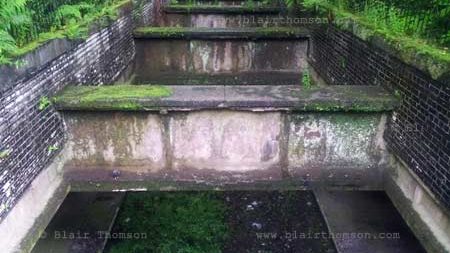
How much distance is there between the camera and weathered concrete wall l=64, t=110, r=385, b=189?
4.47 metres

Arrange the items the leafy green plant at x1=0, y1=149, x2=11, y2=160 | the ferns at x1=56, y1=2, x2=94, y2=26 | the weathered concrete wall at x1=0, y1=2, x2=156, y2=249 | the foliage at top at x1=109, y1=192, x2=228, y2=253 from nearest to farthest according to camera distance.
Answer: the leafy green plant at x1=0, y1=149, x2=11, y2=160, the weathered concrete wall at x1=0, y1=2, x2=156, y2=249, the foliage at top at x1=109, y1=192, x2=228, y2=253, the ferns at x1=56, y1=2, x2=94, y2=26

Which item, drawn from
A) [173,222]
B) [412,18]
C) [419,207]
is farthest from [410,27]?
[173,222]

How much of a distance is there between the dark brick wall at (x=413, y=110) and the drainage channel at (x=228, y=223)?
988mm

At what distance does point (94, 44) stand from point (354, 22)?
11.0ft

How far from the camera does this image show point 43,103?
4.01 meters

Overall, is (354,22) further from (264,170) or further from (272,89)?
(264,170)

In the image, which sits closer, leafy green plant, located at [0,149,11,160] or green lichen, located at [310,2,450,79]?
leafy green plant, located at [0,149,11,160]

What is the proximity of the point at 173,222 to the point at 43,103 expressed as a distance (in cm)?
197

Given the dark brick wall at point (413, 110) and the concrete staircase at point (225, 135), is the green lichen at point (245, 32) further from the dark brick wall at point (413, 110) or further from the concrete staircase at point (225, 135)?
the concrete staircase at point (225, 135)

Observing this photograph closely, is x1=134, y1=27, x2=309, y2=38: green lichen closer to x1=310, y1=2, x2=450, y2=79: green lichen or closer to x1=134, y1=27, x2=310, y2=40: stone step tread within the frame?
x1=134, y1=27, x2=310, y2=40: stone step tread

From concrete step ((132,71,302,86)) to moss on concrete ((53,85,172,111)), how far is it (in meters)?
3.10

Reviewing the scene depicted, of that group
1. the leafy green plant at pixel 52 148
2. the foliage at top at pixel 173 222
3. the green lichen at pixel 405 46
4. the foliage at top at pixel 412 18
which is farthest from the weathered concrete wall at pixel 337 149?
the leafy green plant at pixel 52 148

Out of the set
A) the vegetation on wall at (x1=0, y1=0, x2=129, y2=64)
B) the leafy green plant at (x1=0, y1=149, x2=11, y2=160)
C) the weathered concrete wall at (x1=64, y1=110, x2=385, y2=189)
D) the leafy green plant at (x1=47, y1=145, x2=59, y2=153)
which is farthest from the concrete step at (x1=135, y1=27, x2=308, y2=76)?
the leafy green plant at (x1=0, y1=149, x2=11, y2=160)

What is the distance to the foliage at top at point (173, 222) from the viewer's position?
455 centimetres
